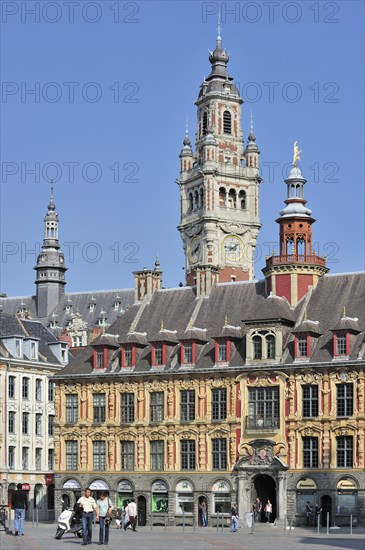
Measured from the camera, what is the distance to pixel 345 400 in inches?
3194

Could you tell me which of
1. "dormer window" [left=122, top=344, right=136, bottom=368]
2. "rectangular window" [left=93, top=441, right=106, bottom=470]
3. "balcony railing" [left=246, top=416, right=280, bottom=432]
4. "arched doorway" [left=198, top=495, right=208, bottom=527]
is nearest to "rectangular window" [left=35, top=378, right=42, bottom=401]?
"rectangular window" [left=93, top=441, right=106, bottom=470]

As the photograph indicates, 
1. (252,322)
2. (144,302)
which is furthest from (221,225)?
(252,322)

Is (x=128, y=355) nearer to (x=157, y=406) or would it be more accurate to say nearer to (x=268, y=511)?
(x=157, y=406)

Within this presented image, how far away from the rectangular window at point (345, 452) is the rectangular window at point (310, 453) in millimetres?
1521

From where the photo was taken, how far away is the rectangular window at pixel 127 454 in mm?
88875

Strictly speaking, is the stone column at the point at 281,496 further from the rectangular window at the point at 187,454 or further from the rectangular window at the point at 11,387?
the rectangular window at the point at 11,387

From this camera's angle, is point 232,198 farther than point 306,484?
Yes

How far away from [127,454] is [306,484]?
13.5 m

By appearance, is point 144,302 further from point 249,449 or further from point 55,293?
point 55,293

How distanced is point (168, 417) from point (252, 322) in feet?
28.6

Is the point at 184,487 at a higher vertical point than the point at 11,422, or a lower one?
lower

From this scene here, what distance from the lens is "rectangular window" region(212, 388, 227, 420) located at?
8556 centimetres

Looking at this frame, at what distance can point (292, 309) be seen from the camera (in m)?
86.3

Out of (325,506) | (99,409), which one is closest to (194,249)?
(99,409)
